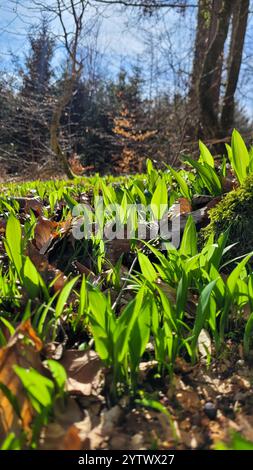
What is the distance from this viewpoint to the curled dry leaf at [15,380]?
86 centimetres

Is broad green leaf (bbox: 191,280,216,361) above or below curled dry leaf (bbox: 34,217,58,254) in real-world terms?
below

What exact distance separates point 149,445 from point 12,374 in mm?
315

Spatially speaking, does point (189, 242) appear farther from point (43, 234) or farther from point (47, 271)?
point (43, 234)

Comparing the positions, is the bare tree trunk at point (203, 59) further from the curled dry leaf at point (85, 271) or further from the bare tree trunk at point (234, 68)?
the curled dry leaf at point (85, 271)

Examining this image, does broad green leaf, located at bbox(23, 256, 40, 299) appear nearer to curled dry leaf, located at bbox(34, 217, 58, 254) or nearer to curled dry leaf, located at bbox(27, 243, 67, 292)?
curled dry leaf, located at bbox(27, 243, 67, 292)

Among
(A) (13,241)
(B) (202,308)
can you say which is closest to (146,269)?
Answer: (B) (202,308)

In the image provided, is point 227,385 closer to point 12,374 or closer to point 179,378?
point 179,378

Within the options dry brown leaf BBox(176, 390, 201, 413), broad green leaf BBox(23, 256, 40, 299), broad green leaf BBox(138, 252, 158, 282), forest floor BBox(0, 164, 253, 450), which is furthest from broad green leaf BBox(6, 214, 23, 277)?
dry brown leaf BBox(176, 390, 201, 413)

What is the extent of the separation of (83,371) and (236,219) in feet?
3.51

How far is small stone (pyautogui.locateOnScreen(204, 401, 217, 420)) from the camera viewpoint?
0.97m

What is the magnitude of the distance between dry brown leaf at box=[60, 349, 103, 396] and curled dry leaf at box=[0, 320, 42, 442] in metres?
0.11

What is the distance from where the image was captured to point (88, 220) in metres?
1.92
